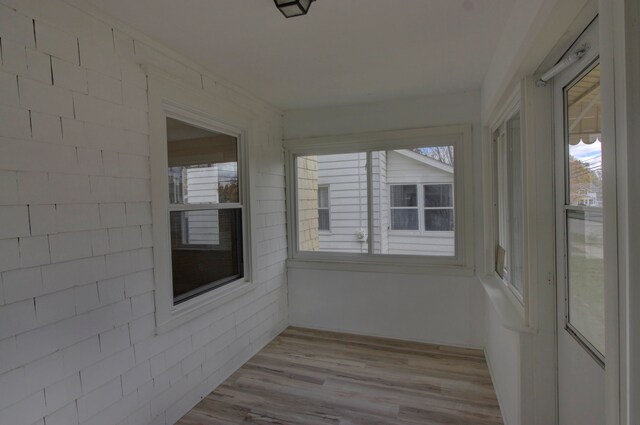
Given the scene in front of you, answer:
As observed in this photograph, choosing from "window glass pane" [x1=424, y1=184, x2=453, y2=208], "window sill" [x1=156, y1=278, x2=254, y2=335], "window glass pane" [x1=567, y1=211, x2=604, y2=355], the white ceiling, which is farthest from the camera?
"window glass pane" [x1=424, y1=184, x2=453, y2=208]

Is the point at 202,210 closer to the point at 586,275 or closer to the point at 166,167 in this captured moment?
the point at 166,167

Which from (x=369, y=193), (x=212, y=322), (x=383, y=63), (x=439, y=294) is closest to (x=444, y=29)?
(x=383, y=63)

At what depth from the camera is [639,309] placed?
76 cm

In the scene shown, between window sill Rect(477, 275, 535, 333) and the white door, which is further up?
the white door

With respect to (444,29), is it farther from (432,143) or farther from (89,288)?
(89,288)

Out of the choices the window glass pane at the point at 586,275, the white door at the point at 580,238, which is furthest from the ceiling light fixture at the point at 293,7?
the window glass pane at the point at 586,275

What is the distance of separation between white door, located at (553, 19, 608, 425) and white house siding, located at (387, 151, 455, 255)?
69.0 inches

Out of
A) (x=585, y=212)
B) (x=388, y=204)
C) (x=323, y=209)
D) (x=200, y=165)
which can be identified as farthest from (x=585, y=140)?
(x=323, y=209)

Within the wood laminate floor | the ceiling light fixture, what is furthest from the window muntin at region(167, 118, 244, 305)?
the ceiling light fixture

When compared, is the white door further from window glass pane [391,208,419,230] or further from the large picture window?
window glass pane [391,208,419,230]

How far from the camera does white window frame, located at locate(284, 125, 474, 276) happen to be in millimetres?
3326

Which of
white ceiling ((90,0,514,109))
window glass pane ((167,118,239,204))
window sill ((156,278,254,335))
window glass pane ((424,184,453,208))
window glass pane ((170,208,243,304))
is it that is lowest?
window sill ((156,278,254,335))

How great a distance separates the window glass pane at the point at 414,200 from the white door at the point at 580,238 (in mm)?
1736

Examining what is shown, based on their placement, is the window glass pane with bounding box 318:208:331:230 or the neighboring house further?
the window glass pane with bounding box 318:208:331:230
